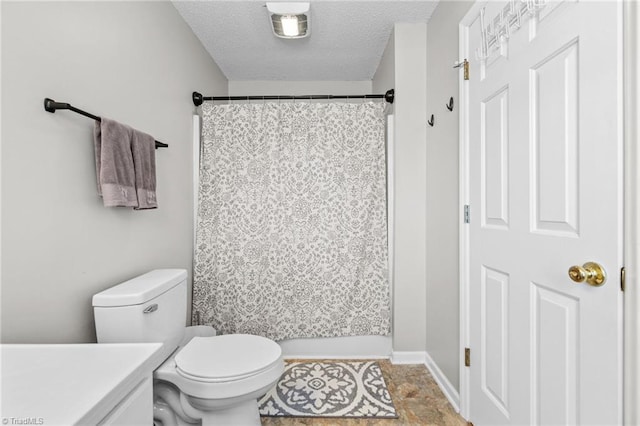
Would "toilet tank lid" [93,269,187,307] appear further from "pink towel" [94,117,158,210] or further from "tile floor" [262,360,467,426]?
"tile floor" [262,360,467,426]

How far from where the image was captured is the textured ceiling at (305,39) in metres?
2.15

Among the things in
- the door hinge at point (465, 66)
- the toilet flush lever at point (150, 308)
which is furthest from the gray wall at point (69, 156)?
the door hinge at point (465, 66)

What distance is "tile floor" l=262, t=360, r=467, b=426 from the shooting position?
1688mm

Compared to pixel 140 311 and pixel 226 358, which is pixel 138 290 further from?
pixel 226 358

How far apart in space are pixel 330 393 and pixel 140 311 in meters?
1.19

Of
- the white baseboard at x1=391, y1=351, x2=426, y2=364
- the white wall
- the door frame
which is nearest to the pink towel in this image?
→ the door frame

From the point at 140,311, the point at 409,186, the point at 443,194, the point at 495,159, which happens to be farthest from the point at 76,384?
the point at 409,186

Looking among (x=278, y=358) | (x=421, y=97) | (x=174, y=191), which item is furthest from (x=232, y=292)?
(x=421, y=97)

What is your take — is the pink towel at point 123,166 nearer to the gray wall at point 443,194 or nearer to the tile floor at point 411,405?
the tile floor at point 411,405

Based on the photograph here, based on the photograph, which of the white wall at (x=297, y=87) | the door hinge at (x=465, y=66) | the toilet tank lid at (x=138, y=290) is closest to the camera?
the toilet tank lid at (x=138, y=290)

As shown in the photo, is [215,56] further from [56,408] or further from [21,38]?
[56,408]

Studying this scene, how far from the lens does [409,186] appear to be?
2.31 metres

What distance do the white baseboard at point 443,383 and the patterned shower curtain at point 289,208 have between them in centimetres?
36

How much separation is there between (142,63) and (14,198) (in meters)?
1.04
